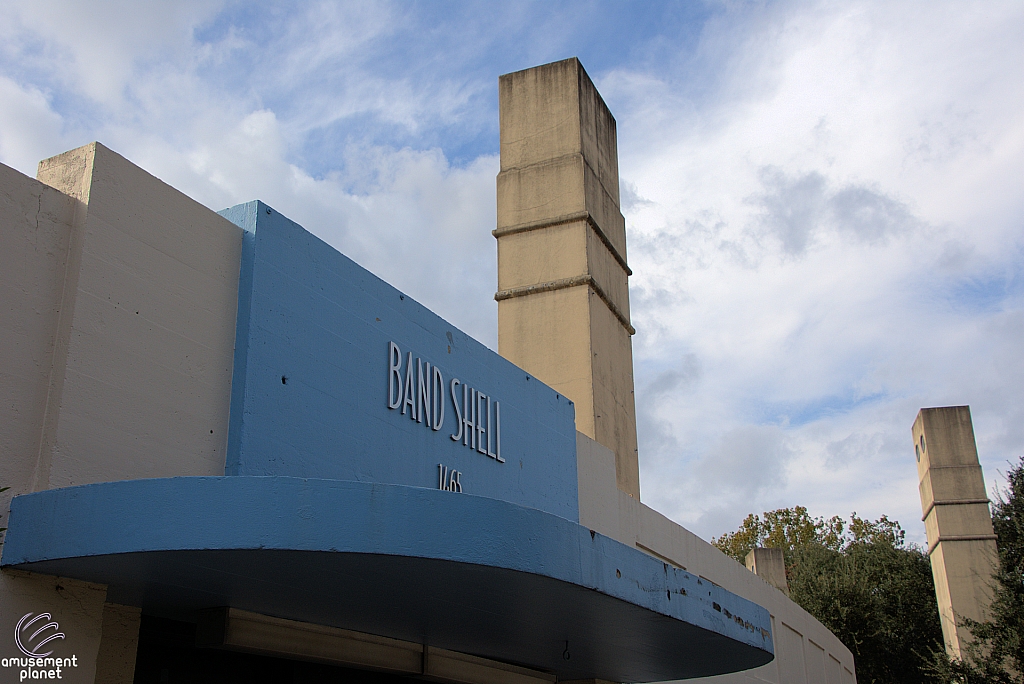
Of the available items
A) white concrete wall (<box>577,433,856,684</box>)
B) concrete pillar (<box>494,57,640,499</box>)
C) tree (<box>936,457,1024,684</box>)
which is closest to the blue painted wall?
white concrete wall (<box>577,433,856,684</box>)

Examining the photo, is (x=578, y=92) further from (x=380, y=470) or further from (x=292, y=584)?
(x=292, y=584)

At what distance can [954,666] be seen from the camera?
18484mm

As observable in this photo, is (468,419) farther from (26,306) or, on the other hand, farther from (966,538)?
(966,538)

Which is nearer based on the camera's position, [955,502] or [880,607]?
[955,502]

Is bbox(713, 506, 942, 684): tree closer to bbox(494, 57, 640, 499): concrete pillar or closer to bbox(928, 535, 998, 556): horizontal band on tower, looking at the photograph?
bbox(928, 535, 998, 556): horizontal band on tower

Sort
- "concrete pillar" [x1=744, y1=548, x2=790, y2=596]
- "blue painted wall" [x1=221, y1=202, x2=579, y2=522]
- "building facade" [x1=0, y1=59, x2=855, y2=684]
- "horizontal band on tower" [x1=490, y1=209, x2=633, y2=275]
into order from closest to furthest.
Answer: "building facade" [x1=0, y1=59, x2=855, y2=684]
"blue painted wall" [x1=221, y1=202, x2=579, y2=522]
"horizontal band on tower" [x1=490, y1=209, x2=633, y2=275]
"concrete pillar" [x1=744, y1=548, x2=790, y2=596]

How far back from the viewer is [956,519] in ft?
65.3

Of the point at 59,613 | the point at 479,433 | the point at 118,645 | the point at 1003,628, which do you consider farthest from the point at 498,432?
the point at 1003,628

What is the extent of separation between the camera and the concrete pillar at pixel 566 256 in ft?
42.9

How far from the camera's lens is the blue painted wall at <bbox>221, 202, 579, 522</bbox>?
6734 millimetres

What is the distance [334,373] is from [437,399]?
1.38 metres

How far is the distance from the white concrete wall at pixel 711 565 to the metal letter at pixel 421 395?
10.7ft

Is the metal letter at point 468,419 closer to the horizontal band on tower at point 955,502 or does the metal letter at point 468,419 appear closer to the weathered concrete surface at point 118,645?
the weathered concrete surface at point 118,645

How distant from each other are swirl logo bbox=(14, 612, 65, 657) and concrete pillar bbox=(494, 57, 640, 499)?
320 inches
